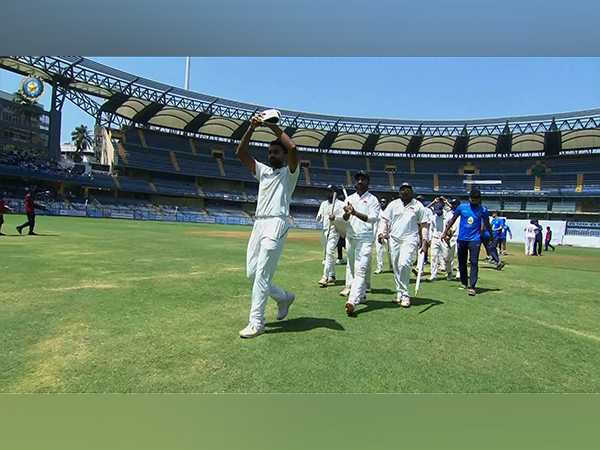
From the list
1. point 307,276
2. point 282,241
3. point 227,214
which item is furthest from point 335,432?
point 227,214

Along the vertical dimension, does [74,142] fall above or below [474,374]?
above

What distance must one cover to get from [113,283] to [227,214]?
48.4 m

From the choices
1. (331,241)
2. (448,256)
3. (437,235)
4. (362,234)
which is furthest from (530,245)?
(362,234)

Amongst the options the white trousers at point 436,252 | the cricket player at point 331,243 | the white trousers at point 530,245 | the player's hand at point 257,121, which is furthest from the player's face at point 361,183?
the white trousers at point 530,245

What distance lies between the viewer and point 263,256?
13.5 ft

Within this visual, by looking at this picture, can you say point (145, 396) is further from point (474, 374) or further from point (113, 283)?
point (113, 283)

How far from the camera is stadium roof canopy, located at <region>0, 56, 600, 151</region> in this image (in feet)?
144

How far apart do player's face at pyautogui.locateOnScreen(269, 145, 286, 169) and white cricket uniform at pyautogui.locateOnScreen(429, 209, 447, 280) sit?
6.14 m

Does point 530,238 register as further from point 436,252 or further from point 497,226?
point 436,252

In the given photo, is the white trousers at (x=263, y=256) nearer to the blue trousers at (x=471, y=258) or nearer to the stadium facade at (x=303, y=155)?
the blue trousers at (x=471, y=258)

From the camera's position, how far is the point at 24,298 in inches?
Result: 208

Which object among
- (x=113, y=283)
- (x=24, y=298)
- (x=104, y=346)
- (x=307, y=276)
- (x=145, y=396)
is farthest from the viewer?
(x=307, y=276)

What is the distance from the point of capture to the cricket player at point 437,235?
32.0ft

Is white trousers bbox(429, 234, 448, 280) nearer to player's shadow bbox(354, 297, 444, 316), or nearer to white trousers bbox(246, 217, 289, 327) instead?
player's shadow bbox(354, 297, 444, 316)
